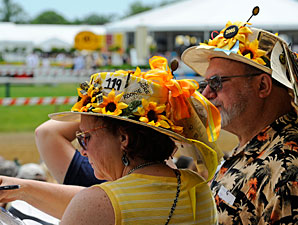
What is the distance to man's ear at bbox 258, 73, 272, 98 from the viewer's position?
2.76 m

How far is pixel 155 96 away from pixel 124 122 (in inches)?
6.3

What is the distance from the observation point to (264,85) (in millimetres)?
2777

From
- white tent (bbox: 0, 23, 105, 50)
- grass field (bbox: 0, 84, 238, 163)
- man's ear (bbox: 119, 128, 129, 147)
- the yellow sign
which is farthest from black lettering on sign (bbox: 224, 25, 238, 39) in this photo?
white tent (bbox: 0, 23, 105, 50)

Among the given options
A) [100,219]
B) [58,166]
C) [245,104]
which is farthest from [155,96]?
[58,166]

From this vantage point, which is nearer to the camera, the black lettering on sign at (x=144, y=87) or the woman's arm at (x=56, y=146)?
the black lettering on sign at (x=144, y=87)

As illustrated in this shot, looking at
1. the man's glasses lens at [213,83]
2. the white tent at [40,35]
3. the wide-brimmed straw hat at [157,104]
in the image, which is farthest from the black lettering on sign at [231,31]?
the white tent at [40,35]

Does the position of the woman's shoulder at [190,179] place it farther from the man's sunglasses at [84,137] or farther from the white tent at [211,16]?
the white tent at [211,16]

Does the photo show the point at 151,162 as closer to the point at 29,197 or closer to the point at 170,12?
the point at 29,197

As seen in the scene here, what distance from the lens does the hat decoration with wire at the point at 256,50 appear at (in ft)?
8.43

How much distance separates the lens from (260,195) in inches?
91.9

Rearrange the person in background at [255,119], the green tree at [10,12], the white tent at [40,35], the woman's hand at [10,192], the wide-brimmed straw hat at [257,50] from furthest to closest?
1. the green tree at [10,12]
2. the white tent at [40,35]
3. the wide-brimmed straw hat at [257,50]
4. the person in background at [255,119]
5. the woman's hand at [10,192]

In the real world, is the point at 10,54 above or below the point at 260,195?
below

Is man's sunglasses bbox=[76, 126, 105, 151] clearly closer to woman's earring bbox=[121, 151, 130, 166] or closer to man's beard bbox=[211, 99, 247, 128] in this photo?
woman's earring bbox=[121, 151, 130, 166]

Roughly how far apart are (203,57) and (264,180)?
1050 mm
